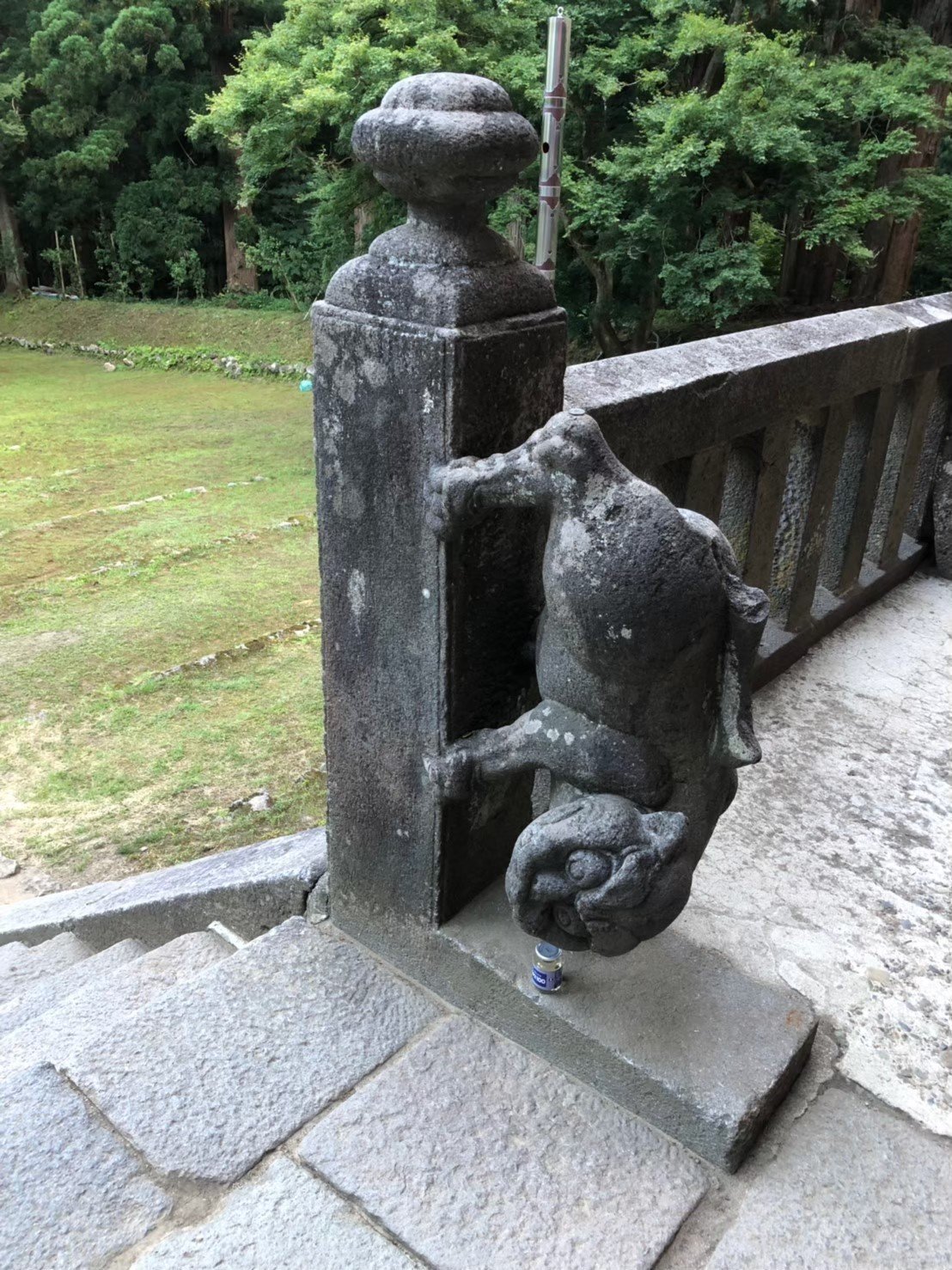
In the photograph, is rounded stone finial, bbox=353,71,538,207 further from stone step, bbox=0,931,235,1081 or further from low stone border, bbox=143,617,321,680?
low stone border, bbox=143,617,321,680

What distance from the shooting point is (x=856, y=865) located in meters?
2.33

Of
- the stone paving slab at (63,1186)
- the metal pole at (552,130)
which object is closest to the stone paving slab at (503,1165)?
the stone paving slab at (63,1186)

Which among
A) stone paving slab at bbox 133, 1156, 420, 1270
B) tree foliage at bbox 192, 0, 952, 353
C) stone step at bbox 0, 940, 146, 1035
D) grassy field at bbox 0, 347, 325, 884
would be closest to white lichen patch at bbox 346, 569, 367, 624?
stone paving slab at bbox 133, 1156, 420, 1270

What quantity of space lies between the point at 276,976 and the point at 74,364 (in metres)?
17.5

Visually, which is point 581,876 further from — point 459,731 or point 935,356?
point 935,356

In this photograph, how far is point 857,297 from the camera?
472 inches

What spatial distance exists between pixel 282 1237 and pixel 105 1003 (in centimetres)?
74

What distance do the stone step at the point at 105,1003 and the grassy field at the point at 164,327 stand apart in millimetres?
14934

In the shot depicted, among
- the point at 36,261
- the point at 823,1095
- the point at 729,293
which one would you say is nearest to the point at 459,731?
the point at 823,1095

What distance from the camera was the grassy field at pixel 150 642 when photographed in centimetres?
437

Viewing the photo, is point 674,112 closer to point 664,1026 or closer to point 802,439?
point 802,439

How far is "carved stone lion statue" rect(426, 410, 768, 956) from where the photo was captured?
1404 mm

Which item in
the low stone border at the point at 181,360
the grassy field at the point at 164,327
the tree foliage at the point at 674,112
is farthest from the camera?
the grassy field at the point at 164,327

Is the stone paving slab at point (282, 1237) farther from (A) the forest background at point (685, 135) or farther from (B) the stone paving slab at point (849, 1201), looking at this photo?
(A) the forest background at point (685, 135)
